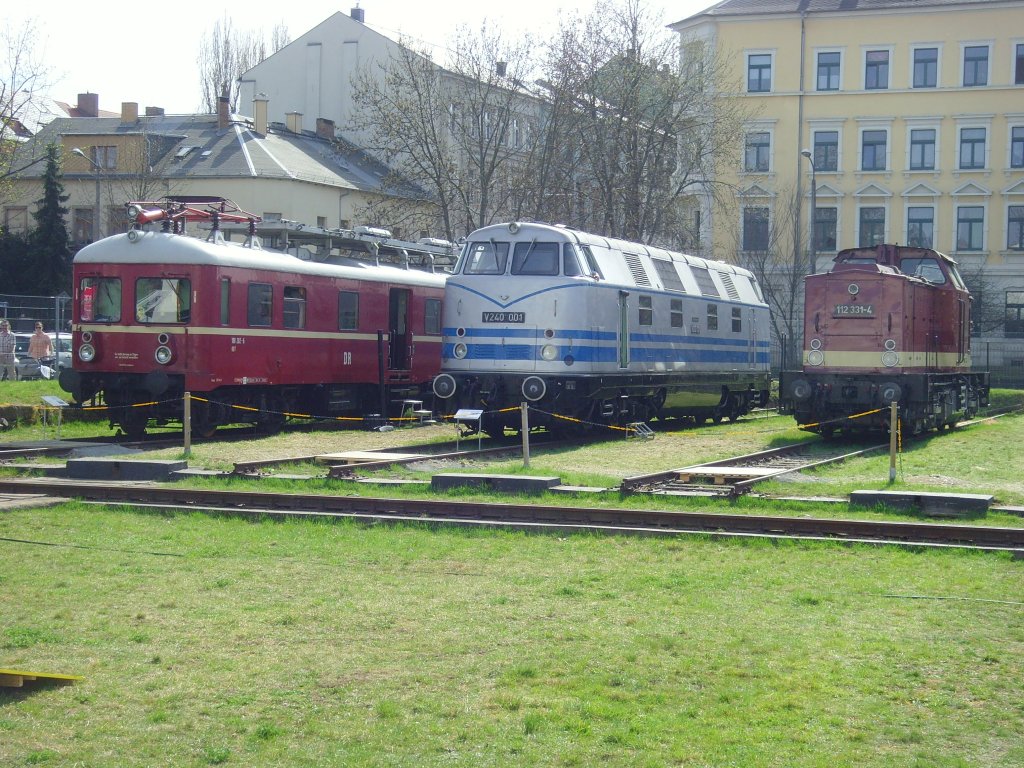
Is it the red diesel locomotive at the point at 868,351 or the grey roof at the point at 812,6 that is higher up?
the grey roof at the point at 812,6

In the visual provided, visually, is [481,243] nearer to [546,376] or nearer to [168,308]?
[546,376]

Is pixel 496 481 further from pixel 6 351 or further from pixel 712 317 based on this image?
pixel 6 351

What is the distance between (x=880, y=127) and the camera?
59688 millimetres

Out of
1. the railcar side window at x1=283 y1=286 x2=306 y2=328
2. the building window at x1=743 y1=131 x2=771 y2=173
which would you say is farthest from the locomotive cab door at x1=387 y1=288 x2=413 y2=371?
the building window at x1=743 y1=131 x2=771 y2=173

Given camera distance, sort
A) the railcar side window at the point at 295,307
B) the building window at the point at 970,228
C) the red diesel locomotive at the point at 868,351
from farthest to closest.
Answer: the building window at the point at 970,228 → the railcar side window at the point at 295,307 → the red diesel locomotive at the point at 868,351

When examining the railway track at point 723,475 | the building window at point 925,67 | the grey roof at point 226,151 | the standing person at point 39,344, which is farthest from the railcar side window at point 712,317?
the building window at point 925,67

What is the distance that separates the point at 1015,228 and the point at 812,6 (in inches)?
546

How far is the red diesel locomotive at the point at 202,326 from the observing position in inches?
864

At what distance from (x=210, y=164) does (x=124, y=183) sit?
15.2 feet

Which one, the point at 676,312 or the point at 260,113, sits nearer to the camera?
the point at 676,312

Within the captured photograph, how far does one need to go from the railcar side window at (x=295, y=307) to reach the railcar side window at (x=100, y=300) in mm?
3067

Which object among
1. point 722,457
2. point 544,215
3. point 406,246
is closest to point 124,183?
point 544,215

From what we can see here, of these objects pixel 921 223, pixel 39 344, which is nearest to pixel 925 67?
pixel 921 223

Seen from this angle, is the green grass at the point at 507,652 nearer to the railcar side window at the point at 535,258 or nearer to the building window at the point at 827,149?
the railcar side window at the point at 535,258
